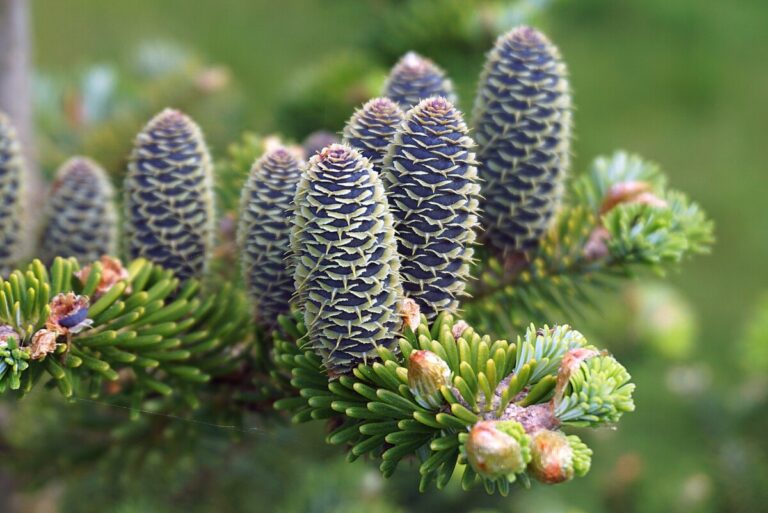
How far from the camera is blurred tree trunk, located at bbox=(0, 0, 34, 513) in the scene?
107 centimetres

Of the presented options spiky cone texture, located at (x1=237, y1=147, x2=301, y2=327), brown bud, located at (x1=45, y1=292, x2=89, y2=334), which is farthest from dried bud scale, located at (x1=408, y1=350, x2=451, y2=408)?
brown bud, located at (x1=45, y1=292, x2=89, y2=334)

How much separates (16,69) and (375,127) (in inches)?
24.4

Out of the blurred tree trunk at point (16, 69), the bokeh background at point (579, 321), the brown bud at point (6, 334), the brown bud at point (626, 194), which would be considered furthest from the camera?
the bokeh background at point (579, 321)

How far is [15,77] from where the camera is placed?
110cm

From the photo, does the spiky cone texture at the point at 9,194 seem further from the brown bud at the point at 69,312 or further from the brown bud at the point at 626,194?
the brown bud at the point at 626,194

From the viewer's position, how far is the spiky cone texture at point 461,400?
58 cm

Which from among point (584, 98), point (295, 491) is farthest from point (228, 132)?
point (584, 98)

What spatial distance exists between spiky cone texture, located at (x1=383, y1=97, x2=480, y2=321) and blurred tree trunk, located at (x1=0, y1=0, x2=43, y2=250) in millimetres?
572

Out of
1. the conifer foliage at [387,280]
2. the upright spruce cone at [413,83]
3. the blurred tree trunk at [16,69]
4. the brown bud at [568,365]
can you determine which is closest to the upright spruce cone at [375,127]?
the conifer foliage at [387,280]

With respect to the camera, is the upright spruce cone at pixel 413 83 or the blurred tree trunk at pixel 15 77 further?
the blurred tree trunk at pixel 15 77

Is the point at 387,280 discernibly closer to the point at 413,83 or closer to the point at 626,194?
the point at 413,83

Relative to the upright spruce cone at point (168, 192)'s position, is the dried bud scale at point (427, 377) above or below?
below

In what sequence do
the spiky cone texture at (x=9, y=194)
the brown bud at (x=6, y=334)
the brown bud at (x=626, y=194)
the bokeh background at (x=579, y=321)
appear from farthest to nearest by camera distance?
1. the bokeh background at (x=579, y=321)
2. the brown bud at (x=626, y=194)
3. the spiky cone texture at (x=9, y=194)
4. the brown bud at (x=6, y=334)

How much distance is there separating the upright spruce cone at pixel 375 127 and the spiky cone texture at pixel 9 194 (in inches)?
13.0
